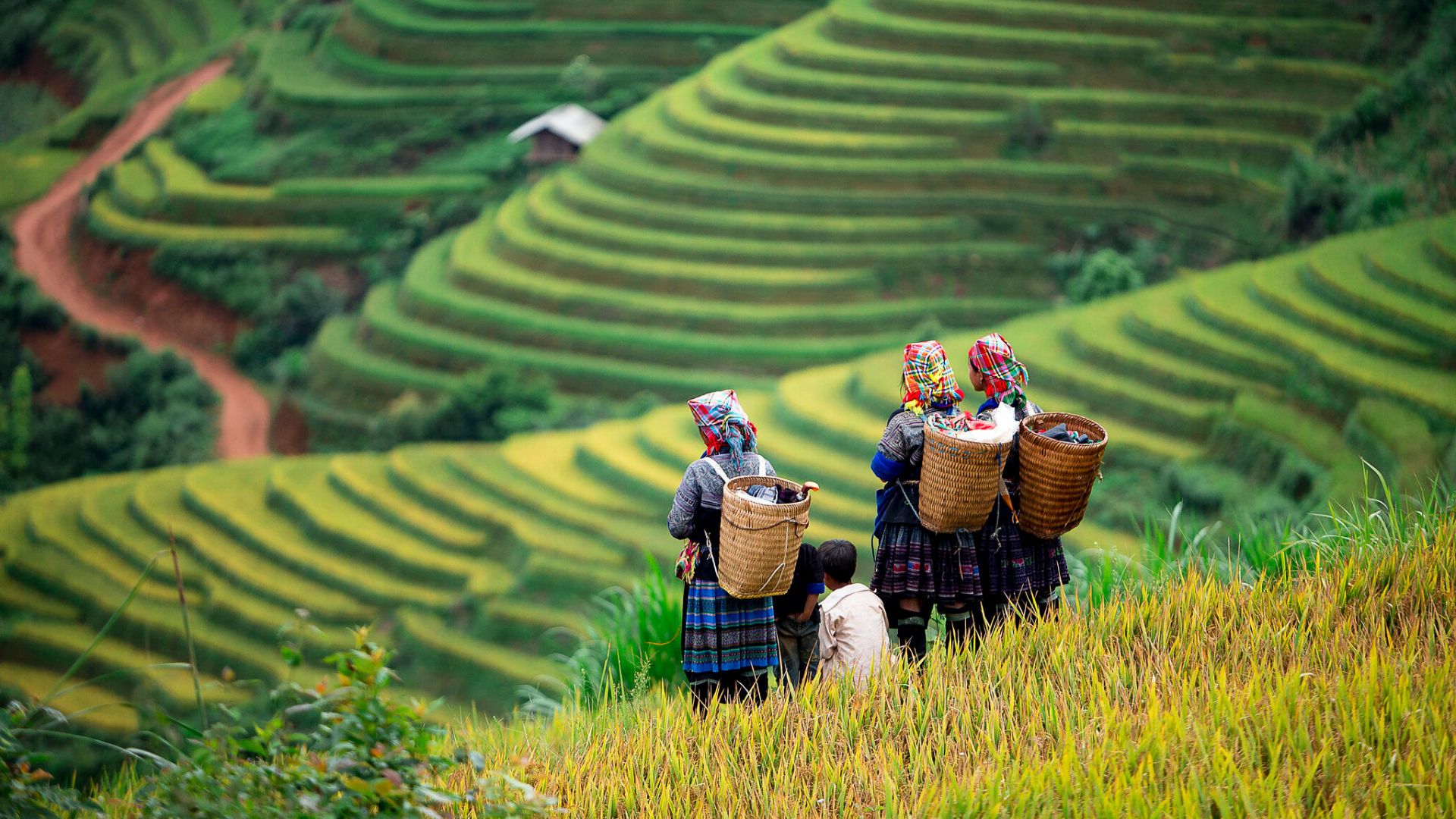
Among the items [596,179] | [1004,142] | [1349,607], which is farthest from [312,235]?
[1349,607]

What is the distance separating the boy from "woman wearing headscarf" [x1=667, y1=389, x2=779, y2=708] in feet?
0.59

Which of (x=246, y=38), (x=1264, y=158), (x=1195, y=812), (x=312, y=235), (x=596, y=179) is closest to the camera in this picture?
(x=1195, y=812)

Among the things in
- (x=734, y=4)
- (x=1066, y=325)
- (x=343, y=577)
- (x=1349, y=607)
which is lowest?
(x=343, y=577)

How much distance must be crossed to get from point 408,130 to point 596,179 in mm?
8761

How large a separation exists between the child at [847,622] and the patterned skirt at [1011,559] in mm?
469

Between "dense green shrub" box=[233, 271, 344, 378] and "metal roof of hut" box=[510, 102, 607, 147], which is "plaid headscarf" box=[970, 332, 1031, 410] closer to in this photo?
"metal roof of hut" box=[510, 102, 607, 147]

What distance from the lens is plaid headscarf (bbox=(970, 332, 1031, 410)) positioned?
16.6ft

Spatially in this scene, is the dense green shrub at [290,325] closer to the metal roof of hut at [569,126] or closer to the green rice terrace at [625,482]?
the metal roof of hut at [569,126]

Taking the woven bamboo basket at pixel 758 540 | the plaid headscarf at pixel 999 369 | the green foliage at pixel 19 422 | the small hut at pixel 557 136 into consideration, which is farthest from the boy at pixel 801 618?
the small hut at pixel 557 136

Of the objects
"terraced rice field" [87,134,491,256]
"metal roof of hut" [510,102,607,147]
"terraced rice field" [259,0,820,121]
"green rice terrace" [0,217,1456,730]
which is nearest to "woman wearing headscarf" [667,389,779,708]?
"green rice terrace" [0,217,1456,730]

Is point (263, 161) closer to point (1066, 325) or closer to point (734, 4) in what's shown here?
point (734, 4)

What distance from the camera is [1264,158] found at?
24188 mm

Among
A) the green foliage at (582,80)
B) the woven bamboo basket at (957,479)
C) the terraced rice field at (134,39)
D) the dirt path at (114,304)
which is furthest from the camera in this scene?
the terraced rice field at (134,39)

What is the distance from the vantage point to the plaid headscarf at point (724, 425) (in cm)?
490
